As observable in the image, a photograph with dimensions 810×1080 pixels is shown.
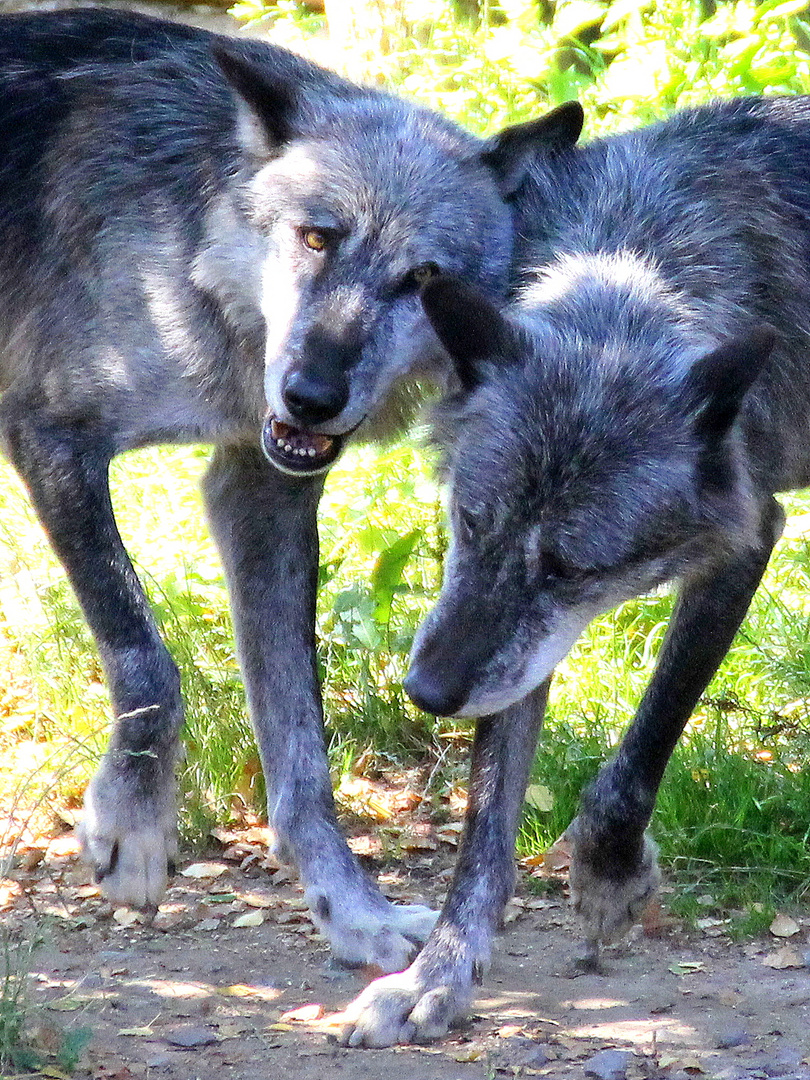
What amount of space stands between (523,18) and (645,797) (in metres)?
5.52

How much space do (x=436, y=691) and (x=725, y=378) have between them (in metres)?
0.89

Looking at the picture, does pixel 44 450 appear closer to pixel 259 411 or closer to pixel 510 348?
pixel 259 411

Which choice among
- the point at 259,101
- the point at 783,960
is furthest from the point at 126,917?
the point at 259,101

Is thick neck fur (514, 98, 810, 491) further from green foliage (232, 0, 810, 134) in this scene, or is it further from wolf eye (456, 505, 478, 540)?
green foliage (232, 0, 810, 134)

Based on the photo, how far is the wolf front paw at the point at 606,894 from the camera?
3602mm

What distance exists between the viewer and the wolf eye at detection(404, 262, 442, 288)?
3559 millimetres

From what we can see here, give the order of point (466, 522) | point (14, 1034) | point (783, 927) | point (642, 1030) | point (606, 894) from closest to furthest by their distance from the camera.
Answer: point (14, 1034) < point (466, 522) < point (642, 1030) < point (606, 894) < point (783, 927)

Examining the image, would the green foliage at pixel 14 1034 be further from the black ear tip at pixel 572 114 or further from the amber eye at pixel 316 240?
the black ear tip at pixel 572 114

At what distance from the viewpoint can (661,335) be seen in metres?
3.12

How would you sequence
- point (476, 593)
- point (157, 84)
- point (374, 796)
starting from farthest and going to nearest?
point (374, 796)
point (157, 84)
point (476, 593)

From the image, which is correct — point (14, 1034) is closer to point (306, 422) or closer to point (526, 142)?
point (306, 422)

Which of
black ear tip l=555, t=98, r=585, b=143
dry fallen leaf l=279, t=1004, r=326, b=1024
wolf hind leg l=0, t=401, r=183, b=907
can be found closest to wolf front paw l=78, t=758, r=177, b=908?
wolf hind leg l=0, t=401, r=183, b=907

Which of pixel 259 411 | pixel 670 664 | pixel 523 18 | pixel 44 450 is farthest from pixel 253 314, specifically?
pixel 523 18

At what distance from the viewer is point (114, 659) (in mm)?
3553
